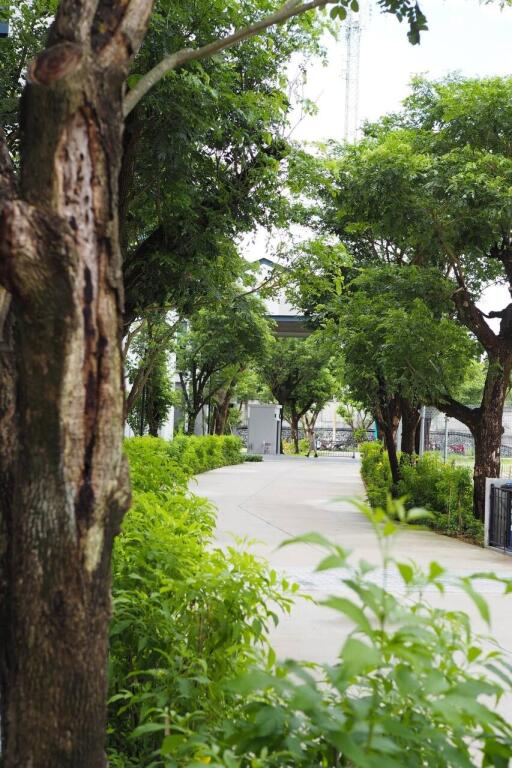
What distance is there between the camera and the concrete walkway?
671 centimetres

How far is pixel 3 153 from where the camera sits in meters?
2.86

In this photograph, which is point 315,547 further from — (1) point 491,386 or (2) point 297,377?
(2) point 297,377

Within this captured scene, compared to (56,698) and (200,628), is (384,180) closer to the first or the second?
(200,628)

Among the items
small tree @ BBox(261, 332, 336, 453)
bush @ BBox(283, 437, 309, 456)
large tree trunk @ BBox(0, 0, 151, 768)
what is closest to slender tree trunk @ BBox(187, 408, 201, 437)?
small tree @ BBox(261, 332, 336, 453)

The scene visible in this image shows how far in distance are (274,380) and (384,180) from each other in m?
40.5

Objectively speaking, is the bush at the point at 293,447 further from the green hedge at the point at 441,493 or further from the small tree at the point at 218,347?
the green hedge at the point at 441,493

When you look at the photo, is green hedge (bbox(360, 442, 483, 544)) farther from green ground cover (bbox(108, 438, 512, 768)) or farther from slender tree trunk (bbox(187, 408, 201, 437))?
slender tree trunk (bbox(187, 408, 201, 437))

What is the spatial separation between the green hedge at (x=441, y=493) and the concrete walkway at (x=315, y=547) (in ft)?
1.52

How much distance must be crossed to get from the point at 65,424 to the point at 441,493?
46.7ft

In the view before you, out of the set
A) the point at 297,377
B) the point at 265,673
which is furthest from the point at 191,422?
the point at 265,673

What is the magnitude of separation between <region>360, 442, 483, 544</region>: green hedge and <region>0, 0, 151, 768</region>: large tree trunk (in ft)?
33.5

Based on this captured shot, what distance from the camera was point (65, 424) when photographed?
2248 millimetres

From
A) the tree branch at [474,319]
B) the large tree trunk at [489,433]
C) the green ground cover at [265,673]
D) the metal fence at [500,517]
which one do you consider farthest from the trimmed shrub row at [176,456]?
the tree branch at [474,319]

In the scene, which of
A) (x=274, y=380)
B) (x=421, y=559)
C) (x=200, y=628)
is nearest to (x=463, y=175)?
(x=421, y=559)
